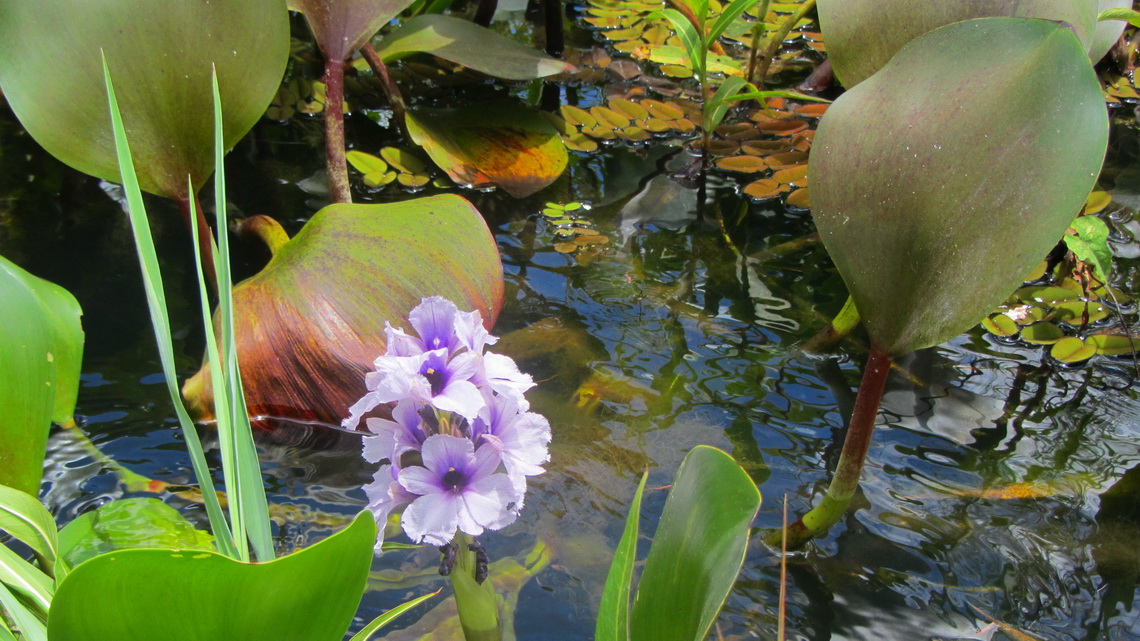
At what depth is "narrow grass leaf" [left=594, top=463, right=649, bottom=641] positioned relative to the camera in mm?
713

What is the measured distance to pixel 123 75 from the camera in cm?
127

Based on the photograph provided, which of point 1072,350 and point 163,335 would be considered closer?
point 163,335

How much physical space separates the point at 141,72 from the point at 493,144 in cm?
82

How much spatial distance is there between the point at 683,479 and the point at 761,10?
1637mm

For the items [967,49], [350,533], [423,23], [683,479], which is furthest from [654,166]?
[350,533]

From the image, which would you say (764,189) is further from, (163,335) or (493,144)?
(163,335)

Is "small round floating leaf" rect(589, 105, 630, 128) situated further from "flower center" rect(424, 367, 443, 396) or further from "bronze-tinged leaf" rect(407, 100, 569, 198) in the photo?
"flower center" rect(424, 367, 443, 396)

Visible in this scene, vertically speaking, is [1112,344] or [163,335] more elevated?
[163,335]

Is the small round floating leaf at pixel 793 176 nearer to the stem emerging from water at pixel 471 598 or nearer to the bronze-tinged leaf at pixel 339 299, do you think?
the bronze-tinged leaf at pixel 339 299

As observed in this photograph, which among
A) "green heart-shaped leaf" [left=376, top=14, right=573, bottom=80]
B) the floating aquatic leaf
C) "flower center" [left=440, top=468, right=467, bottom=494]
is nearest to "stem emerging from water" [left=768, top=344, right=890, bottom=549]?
"flower center" [left=440, top=468, right=467, bottom=494]

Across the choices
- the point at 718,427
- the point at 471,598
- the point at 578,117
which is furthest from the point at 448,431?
the point at 578,117

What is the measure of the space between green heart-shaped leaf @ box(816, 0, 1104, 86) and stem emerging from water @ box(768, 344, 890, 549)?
41 centimetres

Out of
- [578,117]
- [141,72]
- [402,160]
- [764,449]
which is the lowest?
[764,449]

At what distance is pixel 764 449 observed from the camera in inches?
50.5
